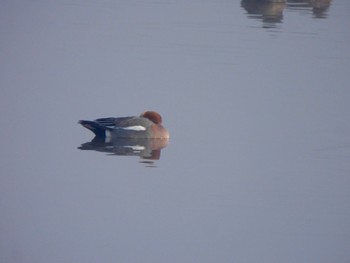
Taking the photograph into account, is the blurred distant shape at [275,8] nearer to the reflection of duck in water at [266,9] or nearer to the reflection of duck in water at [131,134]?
the reflection of duck in water at [266,9]

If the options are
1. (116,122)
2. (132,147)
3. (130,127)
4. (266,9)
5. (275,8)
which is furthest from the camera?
(266,9)

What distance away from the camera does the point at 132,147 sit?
45.0ft

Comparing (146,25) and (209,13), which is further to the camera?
(209,13)

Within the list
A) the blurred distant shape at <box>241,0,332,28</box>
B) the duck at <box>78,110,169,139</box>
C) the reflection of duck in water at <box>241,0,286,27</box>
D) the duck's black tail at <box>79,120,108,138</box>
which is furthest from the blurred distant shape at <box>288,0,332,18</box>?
the duck's black tail at <box>79,120,108,138</box>

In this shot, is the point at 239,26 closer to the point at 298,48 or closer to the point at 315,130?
the point at 298,48

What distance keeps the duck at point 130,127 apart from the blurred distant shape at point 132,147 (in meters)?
0.06

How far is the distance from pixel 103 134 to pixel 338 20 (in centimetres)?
884

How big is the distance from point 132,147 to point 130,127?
Result: 1.53ft

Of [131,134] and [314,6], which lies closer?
[131,134]

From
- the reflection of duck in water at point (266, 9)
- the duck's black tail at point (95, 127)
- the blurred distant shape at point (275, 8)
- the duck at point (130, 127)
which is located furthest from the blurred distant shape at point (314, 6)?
the duck's black tail at point (95, 127)

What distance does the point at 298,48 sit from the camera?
18.7 metres

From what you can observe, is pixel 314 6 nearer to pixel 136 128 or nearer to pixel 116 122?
pixel 136 128

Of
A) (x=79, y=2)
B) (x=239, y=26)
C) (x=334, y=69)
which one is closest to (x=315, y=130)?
(x=334, y=69)

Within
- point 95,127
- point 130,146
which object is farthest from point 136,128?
point 95,127
